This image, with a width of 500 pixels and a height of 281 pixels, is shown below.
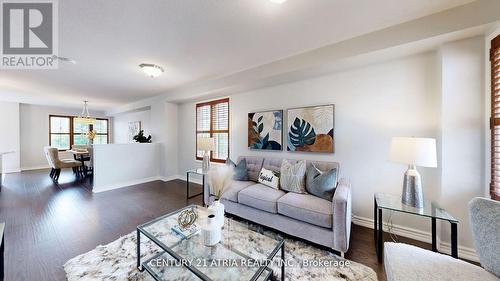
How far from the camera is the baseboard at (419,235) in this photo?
68.4 inches

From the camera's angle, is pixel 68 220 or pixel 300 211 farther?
pixel 68 220

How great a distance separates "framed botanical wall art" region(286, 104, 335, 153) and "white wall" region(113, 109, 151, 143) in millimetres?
5102

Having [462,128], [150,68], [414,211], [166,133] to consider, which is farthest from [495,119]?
[166,133]

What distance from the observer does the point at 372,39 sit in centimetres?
201

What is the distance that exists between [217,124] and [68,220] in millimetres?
2920

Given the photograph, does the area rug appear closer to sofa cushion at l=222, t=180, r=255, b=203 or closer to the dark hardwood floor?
the dark hardwood floor

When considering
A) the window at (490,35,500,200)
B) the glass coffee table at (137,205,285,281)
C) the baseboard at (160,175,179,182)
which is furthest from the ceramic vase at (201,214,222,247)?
the baseboard at (160,175,179,182)

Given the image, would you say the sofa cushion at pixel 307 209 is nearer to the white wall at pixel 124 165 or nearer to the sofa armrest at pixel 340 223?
the sofa armrest at pixel 340 223

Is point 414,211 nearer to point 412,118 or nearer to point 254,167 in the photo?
point 412,118

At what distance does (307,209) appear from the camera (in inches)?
75.2

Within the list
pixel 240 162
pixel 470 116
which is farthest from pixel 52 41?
pixel 470 116

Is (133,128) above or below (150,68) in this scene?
below

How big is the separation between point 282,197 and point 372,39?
6.92 ft

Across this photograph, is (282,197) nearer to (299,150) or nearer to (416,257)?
(299,150)
